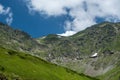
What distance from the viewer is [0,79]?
5572cm

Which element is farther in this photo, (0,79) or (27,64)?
(27,64)

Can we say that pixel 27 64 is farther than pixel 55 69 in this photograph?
No

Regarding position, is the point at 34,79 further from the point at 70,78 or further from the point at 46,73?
the point at 70,78

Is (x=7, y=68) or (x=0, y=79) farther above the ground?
(x=7, y=68)

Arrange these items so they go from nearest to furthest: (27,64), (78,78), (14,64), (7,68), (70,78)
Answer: (7,68) < (14,64) < (27,64) < (70,78) < (78,78)

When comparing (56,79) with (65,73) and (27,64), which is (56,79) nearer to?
(27,64)

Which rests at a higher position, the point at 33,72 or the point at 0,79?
the point at 33,72

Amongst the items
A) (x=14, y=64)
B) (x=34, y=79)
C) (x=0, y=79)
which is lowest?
(x=0, y=79)

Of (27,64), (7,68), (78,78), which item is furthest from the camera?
(78,78)

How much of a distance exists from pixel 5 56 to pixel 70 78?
45.9 metres

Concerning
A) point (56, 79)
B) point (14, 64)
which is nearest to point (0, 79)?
point (14, 64)

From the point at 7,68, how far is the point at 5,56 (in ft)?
64.1

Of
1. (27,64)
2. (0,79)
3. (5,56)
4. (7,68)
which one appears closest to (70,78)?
(27,64)

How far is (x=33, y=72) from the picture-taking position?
133 meters
